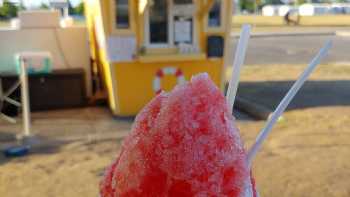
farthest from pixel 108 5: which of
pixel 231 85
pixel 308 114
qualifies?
pixel 231 85

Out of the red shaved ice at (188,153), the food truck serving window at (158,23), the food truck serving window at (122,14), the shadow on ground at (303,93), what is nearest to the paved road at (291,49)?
the shadow on ground at (303,93)

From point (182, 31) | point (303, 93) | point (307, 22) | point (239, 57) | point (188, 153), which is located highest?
point (239, 57)

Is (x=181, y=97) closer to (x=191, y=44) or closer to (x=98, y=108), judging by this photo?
(x=191, y=44)

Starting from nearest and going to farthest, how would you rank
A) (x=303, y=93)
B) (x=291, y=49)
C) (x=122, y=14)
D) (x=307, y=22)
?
(x=122, y=14)
(x=303, y=93)
(x=291, y=49)
(x=307, y=22)

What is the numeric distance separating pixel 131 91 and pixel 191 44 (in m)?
1.09

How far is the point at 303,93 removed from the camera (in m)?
9.41

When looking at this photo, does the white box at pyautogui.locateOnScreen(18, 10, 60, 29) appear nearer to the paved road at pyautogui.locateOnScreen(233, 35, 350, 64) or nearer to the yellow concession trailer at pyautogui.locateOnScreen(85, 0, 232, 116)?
the yellow concession trailer at pyautogui.locateOnScreen(85, 0, 232, 116)

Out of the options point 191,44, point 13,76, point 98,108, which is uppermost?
point 191,44

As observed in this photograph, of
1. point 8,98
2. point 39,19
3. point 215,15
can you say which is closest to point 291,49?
point 215,15

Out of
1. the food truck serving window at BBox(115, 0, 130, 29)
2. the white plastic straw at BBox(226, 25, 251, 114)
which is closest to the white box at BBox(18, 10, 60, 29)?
the food truck serving window at BBox(115, 0, 130, 29)

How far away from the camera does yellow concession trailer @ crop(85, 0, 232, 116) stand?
718 cm

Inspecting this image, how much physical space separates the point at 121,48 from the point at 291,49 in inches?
504

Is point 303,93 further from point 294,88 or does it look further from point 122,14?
point 294,88

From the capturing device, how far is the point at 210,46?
7598 millimetres
